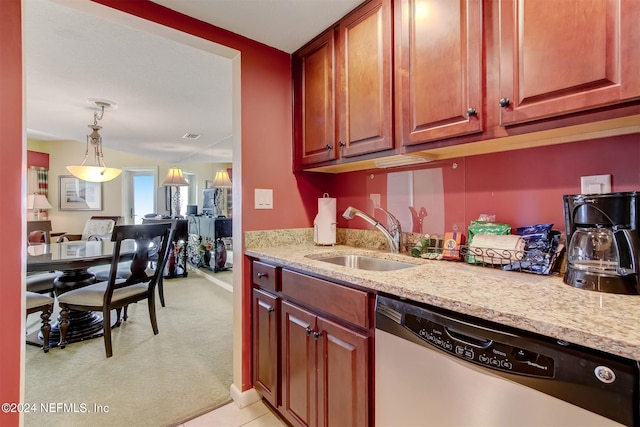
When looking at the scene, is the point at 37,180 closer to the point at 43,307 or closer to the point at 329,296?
the point at 43,307

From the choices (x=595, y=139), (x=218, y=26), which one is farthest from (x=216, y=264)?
(x=595, y=139)

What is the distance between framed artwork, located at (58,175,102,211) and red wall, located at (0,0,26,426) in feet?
19.9

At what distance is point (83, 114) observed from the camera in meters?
3.39

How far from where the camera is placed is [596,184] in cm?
109

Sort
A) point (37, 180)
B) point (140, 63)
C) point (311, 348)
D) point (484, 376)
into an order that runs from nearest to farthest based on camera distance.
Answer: point (484, 376)
point (311, 348)
point (140, 63)
point (37, 180)

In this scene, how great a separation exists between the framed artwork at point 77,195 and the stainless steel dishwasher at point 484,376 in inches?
280

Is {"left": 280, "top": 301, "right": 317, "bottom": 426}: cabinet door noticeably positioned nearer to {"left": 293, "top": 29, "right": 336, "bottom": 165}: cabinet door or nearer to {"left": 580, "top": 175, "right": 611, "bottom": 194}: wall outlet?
{"left": 293, "top": 29, "right": 336, "bottom": 165}: cabinet door

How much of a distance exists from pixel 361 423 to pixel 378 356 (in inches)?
11.1

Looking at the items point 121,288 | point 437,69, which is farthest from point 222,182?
point 437,69

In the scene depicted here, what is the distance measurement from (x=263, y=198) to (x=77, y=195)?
621cm

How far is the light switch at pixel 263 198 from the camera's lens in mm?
1870

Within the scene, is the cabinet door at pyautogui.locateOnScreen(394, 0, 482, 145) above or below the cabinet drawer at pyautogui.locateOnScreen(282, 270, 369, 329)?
above

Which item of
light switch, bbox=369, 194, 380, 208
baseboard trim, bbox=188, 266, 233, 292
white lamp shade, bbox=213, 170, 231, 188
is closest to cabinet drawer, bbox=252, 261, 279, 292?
light switch, bbox=369, 194, 380, 208

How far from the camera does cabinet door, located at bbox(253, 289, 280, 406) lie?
61.9 inches
